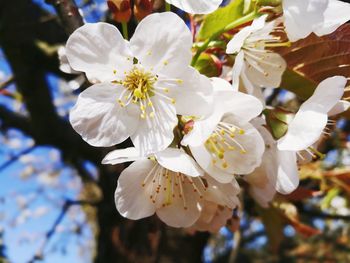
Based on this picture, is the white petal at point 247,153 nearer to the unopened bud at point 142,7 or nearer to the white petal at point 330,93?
the white petal at point 330,93

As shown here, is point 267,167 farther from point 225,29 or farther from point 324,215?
point 324,215

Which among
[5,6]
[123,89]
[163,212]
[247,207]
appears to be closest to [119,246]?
[247,207]

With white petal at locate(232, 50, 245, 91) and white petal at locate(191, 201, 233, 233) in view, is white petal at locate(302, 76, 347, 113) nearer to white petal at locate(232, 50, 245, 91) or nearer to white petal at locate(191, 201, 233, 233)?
white petal at locate(232, 50, 245, 91)

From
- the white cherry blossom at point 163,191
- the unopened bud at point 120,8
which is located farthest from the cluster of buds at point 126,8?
the white cherry blossom at point 163,191

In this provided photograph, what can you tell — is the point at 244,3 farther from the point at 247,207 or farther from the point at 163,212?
the point at 247,207

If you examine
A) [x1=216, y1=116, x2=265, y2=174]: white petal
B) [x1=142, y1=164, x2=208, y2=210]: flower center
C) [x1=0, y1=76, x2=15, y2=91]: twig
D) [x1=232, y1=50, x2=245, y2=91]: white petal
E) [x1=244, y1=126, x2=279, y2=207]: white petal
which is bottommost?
[x1=0, y1=76, x2=15, y2=91]: twig

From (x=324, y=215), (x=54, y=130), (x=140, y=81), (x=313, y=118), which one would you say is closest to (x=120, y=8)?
(x=140, y=81)

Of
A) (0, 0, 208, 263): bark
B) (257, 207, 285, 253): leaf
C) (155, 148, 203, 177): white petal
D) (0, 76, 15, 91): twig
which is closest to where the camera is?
(155, 148, 203, 177): white petal

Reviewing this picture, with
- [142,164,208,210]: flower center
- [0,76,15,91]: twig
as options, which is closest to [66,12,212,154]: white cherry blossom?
[142,164,208,210]: flower center
